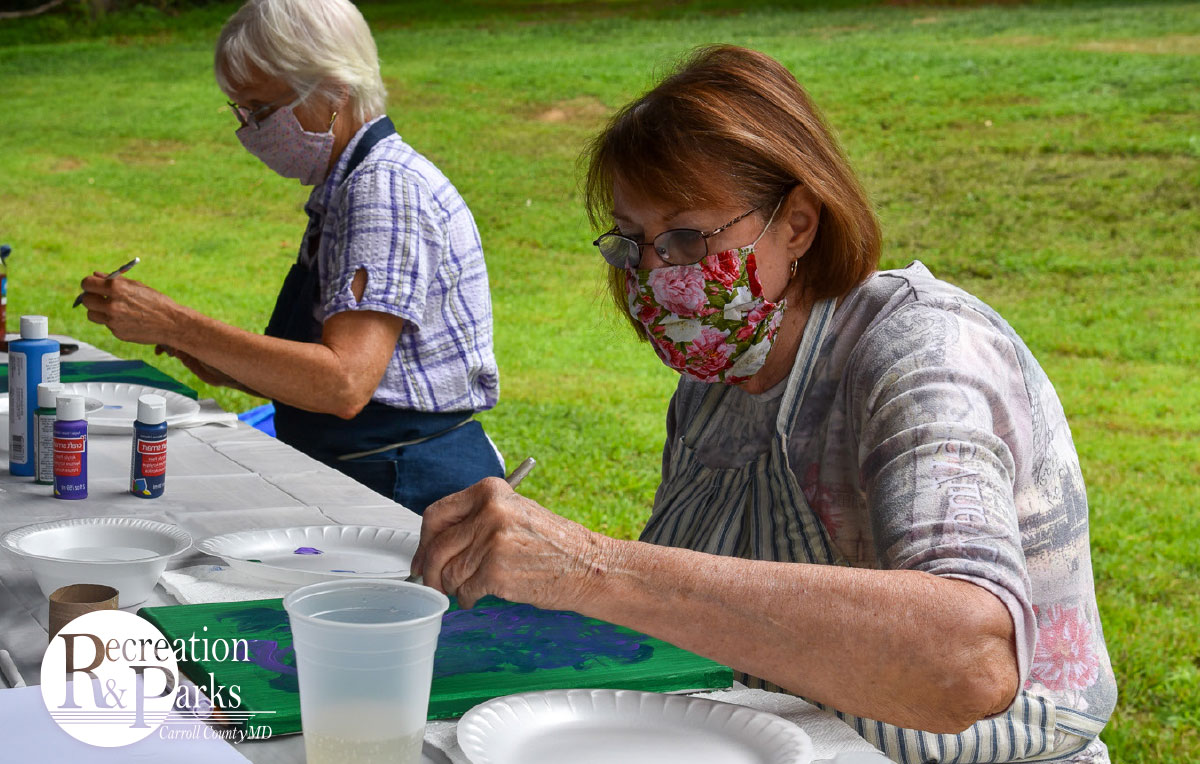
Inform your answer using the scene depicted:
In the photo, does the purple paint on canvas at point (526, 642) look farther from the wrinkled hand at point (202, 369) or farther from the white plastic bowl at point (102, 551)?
the wrinkled hand at point (202, 369)

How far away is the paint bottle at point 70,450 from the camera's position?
2.04 meters

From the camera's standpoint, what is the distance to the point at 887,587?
4.36 ft

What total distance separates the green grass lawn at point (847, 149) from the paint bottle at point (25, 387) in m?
0.99

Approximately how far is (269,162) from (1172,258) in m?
8.98

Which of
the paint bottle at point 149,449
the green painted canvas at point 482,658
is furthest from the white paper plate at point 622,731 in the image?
the paint bottle at point 149,449

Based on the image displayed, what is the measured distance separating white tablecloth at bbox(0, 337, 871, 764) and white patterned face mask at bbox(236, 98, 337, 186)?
0.74 meters

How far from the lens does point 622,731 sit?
1.32 m

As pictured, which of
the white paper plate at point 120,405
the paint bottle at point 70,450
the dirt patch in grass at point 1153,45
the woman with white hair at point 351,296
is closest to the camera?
the paint bottle at point 70,450

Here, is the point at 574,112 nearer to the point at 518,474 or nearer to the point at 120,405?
the point at 120,405

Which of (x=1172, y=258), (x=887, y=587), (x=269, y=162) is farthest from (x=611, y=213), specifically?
(x=1172, y=258)

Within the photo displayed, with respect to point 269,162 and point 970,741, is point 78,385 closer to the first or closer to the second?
point 269,162

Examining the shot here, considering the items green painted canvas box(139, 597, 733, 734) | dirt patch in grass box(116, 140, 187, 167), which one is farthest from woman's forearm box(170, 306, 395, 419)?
dirt patch in grass box(116, 140, 187, 167)

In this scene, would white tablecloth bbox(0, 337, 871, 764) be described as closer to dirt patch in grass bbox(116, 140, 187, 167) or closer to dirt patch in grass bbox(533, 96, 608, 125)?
dirt patch in grass bbox(116, 140, 187, 167)

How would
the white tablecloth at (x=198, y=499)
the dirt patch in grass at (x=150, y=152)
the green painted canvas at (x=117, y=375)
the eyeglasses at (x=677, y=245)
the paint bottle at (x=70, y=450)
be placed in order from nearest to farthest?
the white tablecloth at (x=198, y=499), the eyeglasses at (x=677, y=245), the paint bottle at (x=70, y=450), the green painted canvas at (x=117, y=375), the dirt patch in grass at (x=150, y=152)
